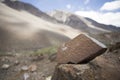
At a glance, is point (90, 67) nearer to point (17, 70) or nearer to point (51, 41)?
point (17, 70)

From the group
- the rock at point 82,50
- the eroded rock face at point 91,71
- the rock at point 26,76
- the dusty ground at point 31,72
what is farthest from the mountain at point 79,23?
the eroded rock face at point 91,71

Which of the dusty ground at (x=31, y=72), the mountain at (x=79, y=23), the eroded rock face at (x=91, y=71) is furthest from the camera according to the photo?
the mountain at (x=79, y=23)

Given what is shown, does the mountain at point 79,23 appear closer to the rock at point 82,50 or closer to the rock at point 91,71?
the rock at point 82,50

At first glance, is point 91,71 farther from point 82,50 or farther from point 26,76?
point 26,76

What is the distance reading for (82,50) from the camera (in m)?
4.87

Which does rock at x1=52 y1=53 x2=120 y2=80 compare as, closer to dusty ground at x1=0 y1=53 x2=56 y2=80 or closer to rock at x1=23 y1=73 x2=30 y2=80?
dusty ground at x1=0 y1=53 x2=56 y2=80

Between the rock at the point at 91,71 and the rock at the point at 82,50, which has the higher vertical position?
the rock at the point at 82,50

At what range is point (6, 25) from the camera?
59.0 metres

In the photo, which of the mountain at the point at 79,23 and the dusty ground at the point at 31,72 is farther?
the mountain at the point at 79,23

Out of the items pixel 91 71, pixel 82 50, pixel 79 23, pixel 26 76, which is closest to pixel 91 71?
pixel 91 71

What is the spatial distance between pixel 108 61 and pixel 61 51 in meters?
1.37

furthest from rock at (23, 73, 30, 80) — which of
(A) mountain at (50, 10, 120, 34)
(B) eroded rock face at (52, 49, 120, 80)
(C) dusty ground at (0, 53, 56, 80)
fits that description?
(A) mountain at (50, 10, 120, 34)

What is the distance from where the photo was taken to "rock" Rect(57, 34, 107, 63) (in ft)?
15.5

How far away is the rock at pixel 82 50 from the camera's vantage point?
4.73 m
